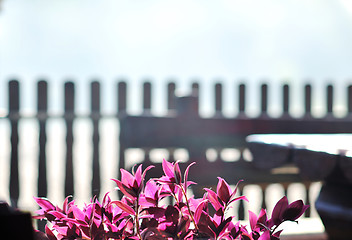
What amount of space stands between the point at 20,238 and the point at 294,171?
398 centimetres

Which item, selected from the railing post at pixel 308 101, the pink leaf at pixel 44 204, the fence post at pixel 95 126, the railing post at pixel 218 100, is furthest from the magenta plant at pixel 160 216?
the railing post at pixel 308 101

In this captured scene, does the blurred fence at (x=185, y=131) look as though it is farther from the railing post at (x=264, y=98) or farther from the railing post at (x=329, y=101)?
the railing post at (x=329, y=101)

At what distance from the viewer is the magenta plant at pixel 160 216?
1.87ft

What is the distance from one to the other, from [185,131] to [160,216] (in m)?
2.72

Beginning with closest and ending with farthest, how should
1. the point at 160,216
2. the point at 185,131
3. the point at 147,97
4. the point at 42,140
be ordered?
1. the point at 160,216
2. the point at 185,131
3. the point at 42,140
4. the point at 147,97

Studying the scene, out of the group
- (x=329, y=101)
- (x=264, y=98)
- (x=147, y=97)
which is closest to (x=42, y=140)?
(x=147, y=97)

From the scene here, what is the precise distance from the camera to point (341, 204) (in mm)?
1321

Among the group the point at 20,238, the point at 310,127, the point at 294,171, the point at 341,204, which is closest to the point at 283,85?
the point at 294,171

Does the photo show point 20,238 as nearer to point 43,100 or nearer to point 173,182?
point 173,182

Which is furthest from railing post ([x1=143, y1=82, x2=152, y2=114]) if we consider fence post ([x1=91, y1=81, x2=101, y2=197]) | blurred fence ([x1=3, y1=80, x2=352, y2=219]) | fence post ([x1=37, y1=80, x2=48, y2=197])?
fence post ([x1=37, y1=80, x2=48, y2=197])

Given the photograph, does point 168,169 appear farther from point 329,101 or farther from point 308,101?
point 329,101

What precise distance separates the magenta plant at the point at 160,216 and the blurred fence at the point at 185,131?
1776 mm

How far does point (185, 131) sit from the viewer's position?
3293 millimetres

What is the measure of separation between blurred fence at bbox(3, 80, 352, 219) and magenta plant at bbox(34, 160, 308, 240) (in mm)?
1776
